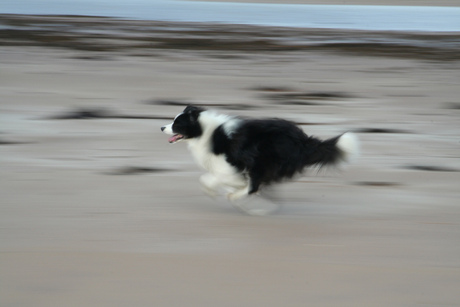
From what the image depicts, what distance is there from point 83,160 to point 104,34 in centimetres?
1098

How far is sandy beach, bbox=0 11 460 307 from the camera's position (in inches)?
206

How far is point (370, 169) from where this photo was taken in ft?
28.3

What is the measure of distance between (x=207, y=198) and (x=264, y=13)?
1996 centimetres

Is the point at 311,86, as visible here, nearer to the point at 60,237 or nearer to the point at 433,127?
the point at 433,127

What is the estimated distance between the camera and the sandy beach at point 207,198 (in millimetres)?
5223

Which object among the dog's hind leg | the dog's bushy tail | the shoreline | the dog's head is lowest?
the shoreline

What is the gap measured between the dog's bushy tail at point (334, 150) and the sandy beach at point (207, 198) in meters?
0.52

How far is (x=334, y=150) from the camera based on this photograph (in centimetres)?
659

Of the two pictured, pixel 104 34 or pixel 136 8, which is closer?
pixel 104 34

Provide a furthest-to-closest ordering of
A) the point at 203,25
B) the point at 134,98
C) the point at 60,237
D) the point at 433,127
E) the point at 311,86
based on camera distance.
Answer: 1. the point at 203,25
2. the point at 311,86
3. the point at 134,98
4. the point at 433,127
5. the point at 60,237

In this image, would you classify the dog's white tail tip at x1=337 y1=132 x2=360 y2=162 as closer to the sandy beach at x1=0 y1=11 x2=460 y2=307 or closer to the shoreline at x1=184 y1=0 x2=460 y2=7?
the sandy beach at x1=0 y1=11 x2=460 y2=307

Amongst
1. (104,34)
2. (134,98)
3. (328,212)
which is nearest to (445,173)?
(328,212)

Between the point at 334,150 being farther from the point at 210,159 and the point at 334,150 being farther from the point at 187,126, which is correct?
the point at 187,126

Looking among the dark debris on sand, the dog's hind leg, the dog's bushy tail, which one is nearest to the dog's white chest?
the dog's hind leg
